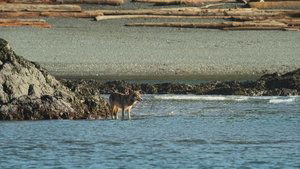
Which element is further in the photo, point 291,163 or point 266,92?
point 266,92

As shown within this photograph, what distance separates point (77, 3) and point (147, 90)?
1244cm

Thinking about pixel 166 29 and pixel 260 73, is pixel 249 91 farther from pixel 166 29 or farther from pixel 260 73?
pixel 166 29

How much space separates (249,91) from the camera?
29719mm

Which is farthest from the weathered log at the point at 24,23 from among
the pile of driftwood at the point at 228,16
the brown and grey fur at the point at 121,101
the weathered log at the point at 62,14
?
the brown and grey fur at the point at 121,101

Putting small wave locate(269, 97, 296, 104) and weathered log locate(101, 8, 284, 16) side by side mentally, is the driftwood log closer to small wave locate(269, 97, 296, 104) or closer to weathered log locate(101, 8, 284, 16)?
weathered log locate(101, 8, 284, 16)

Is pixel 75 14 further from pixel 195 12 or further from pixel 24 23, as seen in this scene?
pixel 195 12

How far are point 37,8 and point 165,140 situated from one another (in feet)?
69.7

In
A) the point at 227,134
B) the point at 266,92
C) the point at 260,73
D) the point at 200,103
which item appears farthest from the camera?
the point at 260,73

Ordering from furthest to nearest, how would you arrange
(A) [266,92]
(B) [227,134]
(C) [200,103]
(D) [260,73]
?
(D) [260,73], (A) [266,92], (C) [200,103], (B) [227,134]

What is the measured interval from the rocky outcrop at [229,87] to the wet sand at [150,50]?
206 centimetres

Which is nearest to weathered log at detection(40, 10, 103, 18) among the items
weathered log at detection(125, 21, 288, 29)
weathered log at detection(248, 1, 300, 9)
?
weathered log at detection(125, 21, 288, 29)

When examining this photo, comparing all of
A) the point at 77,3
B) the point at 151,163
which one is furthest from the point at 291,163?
the point at 77,3

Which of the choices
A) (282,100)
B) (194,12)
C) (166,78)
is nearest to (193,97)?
(282,100)

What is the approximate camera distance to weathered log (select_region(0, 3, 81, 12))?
4041cm
